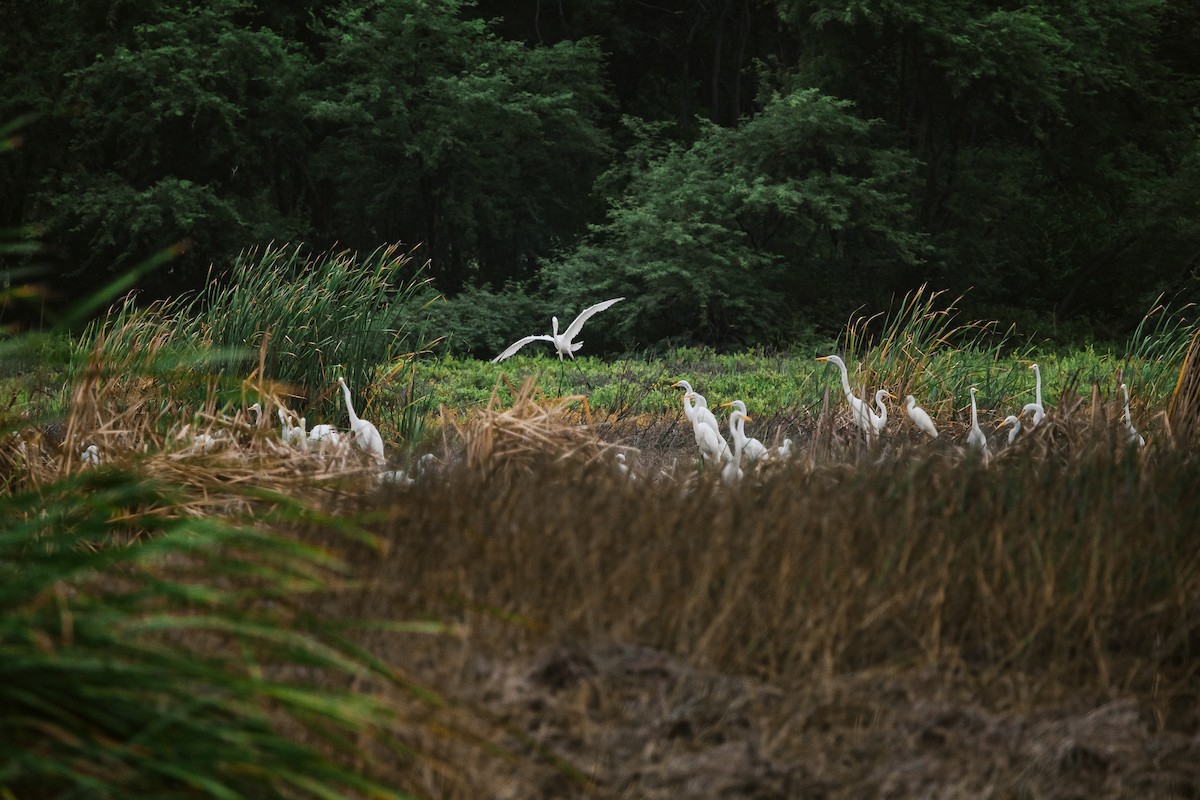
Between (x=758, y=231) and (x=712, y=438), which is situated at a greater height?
(x=712, y=438)

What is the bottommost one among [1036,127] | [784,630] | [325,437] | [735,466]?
[1036,127]

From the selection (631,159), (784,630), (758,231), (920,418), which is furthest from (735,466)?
(631,159)

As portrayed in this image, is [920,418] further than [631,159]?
No

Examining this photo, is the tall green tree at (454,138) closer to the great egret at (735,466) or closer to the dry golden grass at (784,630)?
the great egret at (735,466)

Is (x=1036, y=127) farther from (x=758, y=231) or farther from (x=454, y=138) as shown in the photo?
(x=454, y=138)

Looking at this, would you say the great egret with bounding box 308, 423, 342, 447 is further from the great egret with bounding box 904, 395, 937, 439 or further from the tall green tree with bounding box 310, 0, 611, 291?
the tall green tree with bounding box 310, 0, 611, 291

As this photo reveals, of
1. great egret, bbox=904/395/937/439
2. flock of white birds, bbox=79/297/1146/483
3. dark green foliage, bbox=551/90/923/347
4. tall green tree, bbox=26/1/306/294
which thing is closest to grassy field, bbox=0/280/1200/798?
flock of white birds, bbox=79/297/1146/483

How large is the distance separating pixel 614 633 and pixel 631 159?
60.3 ft

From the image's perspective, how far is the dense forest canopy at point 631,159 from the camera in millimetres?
17641

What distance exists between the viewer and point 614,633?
2770 mm

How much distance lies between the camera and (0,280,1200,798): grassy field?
2.02 meters

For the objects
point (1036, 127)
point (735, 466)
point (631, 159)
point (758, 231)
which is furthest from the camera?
point (631, 159)

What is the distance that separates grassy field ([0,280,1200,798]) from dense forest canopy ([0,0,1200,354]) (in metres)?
13.4

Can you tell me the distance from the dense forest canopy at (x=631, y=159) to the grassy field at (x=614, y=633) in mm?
13412
